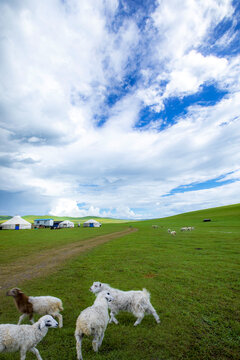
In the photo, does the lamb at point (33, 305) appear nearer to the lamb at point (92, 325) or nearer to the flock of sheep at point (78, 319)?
the flock of sheep at point (78, 319)

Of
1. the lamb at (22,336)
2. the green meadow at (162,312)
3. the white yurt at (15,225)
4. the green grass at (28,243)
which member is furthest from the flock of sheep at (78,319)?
the white yurt at (15,225)

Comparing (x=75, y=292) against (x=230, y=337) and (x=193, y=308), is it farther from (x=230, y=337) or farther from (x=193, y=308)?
(x=230, y=337)

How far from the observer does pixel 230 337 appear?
5535 millimetres

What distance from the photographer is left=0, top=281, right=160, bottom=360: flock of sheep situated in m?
4.57

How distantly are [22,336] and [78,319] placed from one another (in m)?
1.51

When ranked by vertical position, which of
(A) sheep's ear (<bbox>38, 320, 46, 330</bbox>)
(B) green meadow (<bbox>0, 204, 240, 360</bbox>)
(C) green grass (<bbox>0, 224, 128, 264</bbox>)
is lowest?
(B) green meadow (<bbox>0, 204, 240, 360</bbox>)

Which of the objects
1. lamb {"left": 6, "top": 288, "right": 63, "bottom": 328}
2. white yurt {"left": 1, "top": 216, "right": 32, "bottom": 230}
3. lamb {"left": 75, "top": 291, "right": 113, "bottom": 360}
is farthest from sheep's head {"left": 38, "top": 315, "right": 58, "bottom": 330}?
white yurt {"left": 1, "top": 216, "right": 32, "bottom": 230}

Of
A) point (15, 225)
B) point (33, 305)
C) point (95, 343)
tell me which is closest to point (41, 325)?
point (95, 343)

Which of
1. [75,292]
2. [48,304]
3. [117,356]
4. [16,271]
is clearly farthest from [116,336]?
[16,271]

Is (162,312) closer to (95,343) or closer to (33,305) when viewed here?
Answer: (95,343)

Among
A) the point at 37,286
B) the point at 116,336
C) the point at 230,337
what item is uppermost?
the point at 37,286

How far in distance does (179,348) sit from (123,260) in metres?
11.2

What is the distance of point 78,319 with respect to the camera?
4859mm

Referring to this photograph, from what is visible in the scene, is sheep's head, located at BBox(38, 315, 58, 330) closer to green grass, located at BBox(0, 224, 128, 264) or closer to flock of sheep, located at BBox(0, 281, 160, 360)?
flock of sheep, located at BBox(0, 281, 160, 360)
